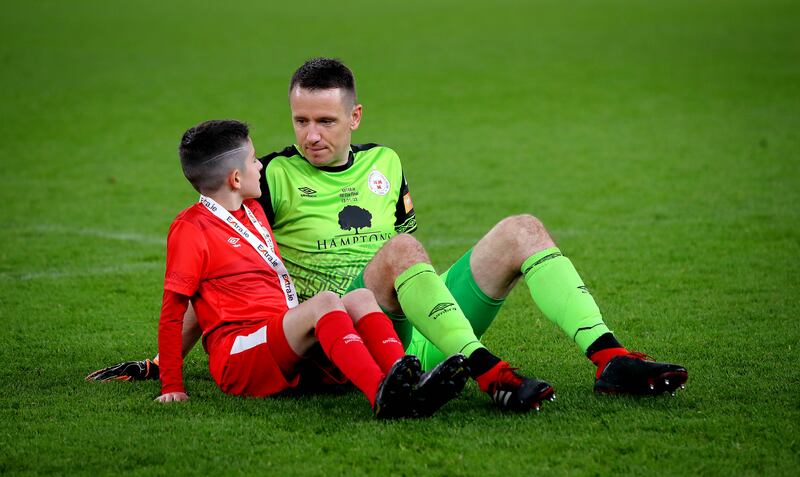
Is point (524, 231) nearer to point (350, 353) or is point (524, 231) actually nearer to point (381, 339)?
point (381, 339)

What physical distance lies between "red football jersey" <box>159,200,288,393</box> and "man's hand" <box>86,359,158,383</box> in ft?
2.17

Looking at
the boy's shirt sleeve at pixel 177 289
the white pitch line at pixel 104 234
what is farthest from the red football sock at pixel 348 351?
the white pitch line at pixel 104 234

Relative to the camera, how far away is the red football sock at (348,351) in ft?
14.5

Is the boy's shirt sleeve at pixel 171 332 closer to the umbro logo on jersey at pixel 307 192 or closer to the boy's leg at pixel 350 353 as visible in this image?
the boy's leg at pixel 350 353

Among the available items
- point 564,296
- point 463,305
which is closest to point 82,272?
point 463,305

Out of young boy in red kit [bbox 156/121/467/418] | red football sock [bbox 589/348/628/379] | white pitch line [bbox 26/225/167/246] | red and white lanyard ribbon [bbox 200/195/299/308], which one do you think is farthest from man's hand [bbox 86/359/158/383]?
white pitch line [bbox 26/225/167/246]

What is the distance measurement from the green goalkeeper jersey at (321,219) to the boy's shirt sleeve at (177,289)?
50cm

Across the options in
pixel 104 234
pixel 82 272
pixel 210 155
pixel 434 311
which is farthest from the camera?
pixel 104 234

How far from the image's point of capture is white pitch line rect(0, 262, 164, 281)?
8.40m

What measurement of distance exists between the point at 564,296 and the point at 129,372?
227cm

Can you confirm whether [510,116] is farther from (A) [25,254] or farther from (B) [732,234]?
(A) [25,254]

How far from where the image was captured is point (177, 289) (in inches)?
188

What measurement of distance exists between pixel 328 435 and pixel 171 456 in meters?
0.64

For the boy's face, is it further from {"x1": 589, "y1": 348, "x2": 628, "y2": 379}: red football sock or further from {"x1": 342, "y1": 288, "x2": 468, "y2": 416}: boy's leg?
{"x1": 589, "y1": 348, "x2": 628, "y2": 379}: red football sock
